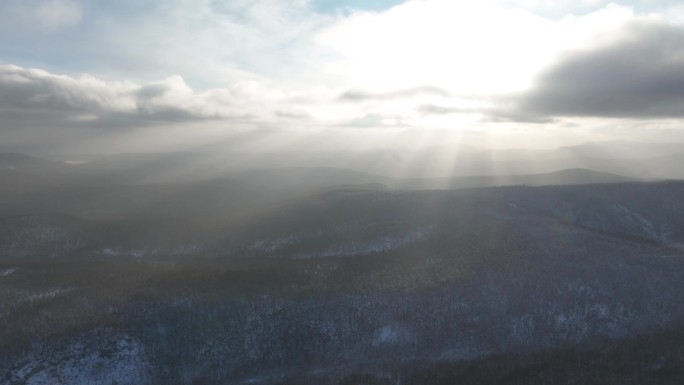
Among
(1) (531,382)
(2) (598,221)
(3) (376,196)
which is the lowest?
(1) (531,382)

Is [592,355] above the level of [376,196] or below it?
below

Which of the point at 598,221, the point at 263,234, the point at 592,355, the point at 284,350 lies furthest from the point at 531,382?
the point at 598,221

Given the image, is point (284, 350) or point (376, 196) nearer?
point (284, 350)

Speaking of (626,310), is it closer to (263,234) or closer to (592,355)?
(592,355)

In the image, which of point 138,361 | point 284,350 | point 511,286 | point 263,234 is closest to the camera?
point 138,361

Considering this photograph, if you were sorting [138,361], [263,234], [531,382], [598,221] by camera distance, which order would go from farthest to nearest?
[598,221] < [263,234] < [138,361] < [531,382]

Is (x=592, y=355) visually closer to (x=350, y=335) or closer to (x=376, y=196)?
(x=350, y=335)

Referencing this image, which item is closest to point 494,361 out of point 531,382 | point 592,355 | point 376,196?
point 531,382

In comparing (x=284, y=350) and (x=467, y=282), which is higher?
(x=467, y=282)

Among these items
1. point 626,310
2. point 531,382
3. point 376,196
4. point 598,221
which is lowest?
point 531,382
